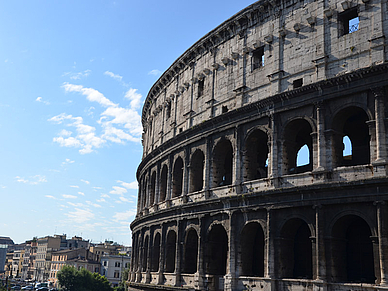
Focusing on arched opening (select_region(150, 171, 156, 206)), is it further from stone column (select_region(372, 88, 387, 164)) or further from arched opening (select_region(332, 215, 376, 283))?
stone column (select_region(372, 88, 387, 164))

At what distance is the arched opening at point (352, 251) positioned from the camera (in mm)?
19797

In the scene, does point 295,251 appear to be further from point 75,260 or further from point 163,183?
point 75,260

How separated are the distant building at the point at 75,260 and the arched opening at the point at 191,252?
65.7 metres

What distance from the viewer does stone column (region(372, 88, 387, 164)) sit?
61.9ft

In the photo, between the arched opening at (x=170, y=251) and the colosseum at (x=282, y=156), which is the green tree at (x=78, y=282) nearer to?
the colosseum at (x=282, y=156)

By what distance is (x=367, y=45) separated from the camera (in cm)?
2047

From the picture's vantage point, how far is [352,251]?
2095 centimetres

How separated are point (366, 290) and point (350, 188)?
4017mm

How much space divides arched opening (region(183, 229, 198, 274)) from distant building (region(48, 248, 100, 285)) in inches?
2586

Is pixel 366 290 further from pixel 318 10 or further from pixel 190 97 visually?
pixel 190 97

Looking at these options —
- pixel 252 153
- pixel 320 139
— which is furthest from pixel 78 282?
pixel 320 139

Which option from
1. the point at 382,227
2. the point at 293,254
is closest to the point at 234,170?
the point at 293,254

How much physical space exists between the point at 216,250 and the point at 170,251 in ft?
17.1

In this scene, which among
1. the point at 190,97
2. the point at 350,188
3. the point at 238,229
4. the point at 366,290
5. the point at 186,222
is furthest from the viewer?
the point at 190,97
